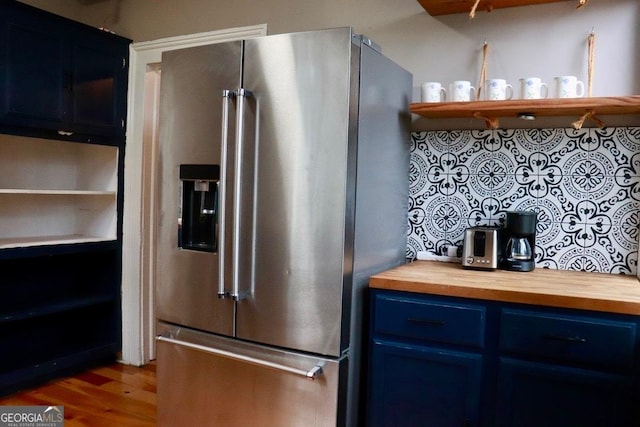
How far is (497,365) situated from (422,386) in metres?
0.29

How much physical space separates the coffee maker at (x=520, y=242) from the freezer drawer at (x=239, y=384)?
90cm

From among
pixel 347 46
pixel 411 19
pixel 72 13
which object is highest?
pixel 72 13

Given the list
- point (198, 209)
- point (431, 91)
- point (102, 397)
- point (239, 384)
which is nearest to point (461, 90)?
point (431, 91)

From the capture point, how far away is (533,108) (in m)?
2.09

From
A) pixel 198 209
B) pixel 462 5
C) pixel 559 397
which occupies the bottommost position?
pixel 559 397

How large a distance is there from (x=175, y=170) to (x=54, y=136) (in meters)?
1.17

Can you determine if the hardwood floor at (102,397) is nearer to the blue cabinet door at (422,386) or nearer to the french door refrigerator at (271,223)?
the french door refrigerator at (271,223)

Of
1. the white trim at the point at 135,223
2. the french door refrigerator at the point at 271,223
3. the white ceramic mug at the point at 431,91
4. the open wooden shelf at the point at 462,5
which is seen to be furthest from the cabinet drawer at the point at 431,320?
the white trim at the point at 135,223

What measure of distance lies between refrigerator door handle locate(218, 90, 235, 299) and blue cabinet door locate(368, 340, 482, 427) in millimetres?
651

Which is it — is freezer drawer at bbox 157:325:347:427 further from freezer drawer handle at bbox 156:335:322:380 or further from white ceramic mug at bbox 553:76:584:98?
white ceramic mug at bbox 553:76:584:98

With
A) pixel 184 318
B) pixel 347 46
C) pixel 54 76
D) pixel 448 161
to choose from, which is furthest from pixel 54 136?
pixel 448 161

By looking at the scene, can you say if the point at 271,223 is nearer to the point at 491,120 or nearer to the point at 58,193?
the point at 491,120

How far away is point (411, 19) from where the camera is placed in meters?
2.56

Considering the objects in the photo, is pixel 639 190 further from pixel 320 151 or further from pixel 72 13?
pixel 72 13
